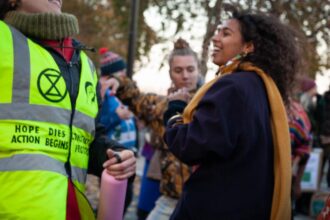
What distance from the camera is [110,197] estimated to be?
180cm

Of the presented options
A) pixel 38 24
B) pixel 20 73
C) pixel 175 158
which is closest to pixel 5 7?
pixel 38 24

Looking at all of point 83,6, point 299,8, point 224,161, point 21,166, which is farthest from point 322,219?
point 83,6

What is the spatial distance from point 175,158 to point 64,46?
147 centimetres

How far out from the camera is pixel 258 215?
7.05 feet

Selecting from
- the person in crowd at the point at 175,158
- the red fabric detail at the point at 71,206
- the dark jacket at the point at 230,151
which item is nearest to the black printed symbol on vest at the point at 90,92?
the red fabric detail at the point at 71,206

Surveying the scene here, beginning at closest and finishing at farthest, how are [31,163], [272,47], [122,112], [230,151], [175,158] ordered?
[31,163] → [230,151] → [272,47] → [175,158] → [122,112]

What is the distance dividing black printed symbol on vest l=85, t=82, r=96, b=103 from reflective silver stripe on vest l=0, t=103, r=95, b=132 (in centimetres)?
12

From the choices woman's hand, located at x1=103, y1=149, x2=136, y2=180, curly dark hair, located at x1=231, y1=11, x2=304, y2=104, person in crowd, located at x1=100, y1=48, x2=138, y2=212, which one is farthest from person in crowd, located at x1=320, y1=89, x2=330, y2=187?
woman's hand, located at x1=103, y1=149, x2=136, y2=180

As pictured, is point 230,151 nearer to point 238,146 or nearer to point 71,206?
point 238,146

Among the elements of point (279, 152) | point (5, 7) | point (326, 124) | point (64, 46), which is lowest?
point (326, 124)

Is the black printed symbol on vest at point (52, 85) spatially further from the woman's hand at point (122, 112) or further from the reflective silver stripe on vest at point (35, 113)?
the woman's hand at point (122, 112)

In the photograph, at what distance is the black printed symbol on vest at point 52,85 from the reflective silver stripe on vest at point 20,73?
1.9 inches

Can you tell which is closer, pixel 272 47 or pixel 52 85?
pixel 52 85

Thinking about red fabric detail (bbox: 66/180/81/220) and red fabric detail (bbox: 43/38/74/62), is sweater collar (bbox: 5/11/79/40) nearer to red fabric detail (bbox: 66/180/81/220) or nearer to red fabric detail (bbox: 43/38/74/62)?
red fabric detail (bbox: 43/38/74/62)
